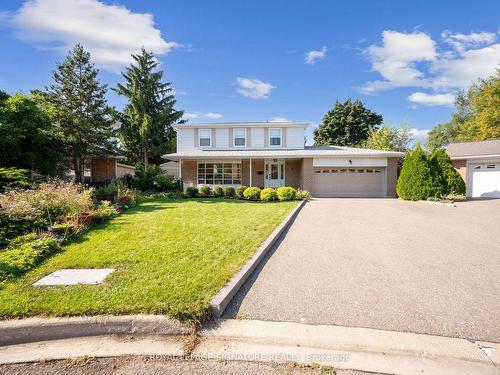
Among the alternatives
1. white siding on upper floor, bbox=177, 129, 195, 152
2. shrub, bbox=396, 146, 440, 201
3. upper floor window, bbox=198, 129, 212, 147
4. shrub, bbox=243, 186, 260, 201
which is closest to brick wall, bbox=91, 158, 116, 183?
white siding on upper floor, bbox=177, 129, 195, 152

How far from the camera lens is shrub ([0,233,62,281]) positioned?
160 inches

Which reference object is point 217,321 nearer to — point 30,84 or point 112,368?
point 112,368

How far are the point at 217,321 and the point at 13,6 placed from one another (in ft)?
Result: 33.8

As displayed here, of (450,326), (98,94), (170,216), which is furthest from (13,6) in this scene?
(98,94)

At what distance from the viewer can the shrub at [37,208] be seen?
6.23 m

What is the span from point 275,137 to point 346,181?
6223 millimetres

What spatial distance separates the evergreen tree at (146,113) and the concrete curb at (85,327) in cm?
2563

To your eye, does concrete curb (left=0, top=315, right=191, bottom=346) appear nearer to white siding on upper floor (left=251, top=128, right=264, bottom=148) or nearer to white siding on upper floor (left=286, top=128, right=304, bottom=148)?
white siding on upper floor (left=251, top=128, right=264, bottom=148)

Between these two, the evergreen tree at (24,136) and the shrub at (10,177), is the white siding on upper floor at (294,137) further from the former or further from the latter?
the shrub at (10,177)

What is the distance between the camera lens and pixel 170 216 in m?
8.91

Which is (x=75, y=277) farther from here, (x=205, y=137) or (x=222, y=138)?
(x=205, y=137)

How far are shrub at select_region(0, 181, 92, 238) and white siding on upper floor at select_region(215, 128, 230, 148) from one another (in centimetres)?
1262

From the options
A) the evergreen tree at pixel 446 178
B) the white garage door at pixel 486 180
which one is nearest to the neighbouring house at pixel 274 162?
the evergreen tree at pixel 446 178

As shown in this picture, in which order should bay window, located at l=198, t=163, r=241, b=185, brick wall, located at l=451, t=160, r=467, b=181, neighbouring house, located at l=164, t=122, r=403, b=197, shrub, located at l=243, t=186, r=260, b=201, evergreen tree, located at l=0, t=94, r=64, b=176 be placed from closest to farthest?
evergreen tree, located at l=0, t=94, r=64, b=176 → shrub, located at l=243, t=186, r=260, b=201 → neighbouring house, located at l=164, t=122, r=403, b=197 → brick wall, located at l=451, t=160, r=467, b=181 → bay window, located at l=198, t=163, r=241, b=185
